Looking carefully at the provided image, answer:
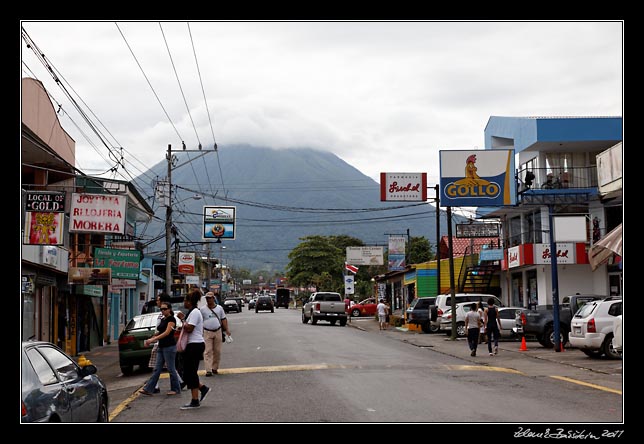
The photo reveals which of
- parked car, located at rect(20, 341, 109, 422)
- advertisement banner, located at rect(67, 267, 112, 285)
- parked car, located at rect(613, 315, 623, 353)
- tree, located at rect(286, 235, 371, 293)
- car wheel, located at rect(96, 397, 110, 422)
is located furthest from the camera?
tree, located at rect(286, 235, 371, 293)

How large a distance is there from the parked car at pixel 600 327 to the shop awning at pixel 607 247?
2.03 meters

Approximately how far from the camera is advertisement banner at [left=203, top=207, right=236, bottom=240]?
54.0 metres

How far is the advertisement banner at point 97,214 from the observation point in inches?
847

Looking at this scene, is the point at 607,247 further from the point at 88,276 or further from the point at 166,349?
the point at 88,276

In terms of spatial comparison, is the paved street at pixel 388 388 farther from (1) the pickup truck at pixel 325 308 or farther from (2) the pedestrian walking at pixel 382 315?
(1) the pickup truck at pixel 325 308

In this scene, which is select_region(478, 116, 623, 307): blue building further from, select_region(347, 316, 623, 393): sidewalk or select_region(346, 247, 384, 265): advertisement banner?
select_region(346, 247, 384, 265): advertisement banner

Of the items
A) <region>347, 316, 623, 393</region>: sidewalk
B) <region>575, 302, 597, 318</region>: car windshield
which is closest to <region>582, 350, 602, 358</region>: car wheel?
<region>347, 316, 623, 393</region>: sidewalk

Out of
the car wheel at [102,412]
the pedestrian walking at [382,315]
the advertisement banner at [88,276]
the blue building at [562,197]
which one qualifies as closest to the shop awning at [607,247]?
the car wheel at [102,412]

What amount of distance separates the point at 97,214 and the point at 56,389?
13824 mm

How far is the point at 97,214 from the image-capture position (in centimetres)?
2175

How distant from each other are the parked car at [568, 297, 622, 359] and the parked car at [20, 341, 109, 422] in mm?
14590

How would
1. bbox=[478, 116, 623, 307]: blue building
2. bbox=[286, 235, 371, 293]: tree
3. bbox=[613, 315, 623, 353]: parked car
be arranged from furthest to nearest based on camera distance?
bbox=[286, 235, 371, 293]: tree
bbox=[478, 116, 623, 307]: blue building
bbox=[613, 315, 623, 353]: parked car

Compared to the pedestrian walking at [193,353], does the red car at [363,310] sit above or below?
below
